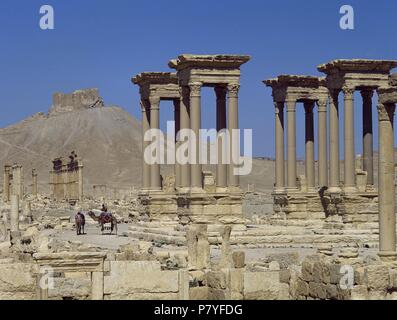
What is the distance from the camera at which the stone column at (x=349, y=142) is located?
37.7 m

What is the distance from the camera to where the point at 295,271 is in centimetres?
1870

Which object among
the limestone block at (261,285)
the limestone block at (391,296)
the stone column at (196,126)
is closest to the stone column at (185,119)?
the stone column at (196,126)

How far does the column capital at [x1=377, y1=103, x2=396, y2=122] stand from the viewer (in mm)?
19938

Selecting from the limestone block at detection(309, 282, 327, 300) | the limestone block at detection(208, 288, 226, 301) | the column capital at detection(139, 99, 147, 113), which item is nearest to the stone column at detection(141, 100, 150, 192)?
the column capital at detection(139, 99, 147, 113)

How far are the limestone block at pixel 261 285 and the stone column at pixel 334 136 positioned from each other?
20.7 m

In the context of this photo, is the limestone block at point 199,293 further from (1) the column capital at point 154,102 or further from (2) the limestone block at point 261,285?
(1) the column capital at point 154,102

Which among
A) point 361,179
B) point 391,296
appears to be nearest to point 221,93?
point 361,179

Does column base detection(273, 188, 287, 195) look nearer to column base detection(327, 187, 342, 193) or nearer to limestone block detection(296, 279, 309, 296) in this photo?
column base detection(327, 187, 342, 193)

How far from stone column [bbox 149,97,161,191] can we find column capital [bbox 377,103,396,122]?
2225cm

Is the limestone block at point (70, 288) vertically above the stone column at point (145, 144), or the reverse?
the stone column at point (145, 144)

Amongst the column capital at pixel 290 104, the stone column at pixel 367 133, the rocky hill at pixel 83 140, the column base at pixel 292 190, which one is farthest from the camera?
the rocky hill at pixel 83 140

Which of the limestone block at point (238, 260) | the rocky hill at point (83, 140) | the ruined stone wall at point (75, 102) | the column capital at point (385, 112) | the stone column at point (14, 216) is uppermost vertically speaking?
the ruined stone wall at point (75, 102)

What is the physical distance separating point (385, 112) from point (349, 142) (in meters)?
18.0
